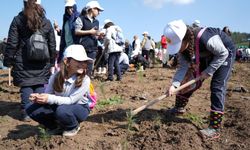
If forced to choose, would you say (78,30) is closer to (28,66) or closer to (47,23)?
(47,23)

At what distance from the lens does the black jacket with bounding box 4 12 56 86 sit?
15.3 feet

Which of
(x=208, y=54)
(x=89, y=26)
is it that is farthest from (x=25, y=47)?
(x=208, y=54)

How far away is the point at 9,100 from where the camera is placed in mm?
6391

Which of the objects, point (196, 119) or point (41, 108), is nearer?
point (41, 108)

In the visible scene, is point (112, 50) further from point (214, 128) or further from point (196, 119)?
point (214, 128)

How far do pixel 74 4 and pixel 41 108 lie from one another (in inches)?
104

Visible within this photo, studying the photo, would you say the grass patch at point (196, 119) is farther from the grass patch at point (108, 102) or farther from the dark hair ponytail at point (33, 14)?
the dark hair ponytail at point (33, 14)

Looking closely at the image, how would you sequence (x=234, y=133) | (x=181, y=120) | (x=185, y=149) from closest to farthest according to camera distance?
(x=185, y=149)
(x=234, y=133)
(x=181, y=120)

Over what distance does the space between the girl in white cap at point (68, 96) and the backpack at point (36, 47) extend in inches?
40.0

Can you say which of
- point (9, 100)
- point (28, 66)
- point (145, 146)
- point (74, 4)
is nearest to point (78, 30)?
point (74, 4)

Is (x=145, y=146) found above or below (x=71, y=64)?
below

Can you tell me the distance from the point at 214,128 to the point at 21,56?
2.91m

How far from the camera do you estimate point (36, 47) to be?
4664mm

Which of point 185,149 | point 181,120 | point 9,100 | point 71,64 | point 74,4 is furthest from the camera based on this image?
point 9,100
